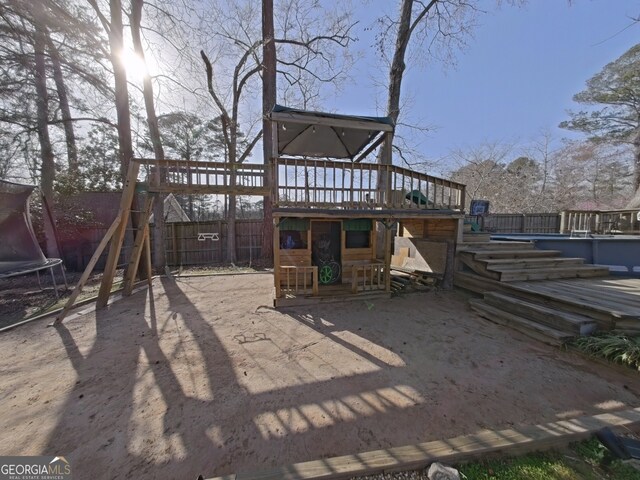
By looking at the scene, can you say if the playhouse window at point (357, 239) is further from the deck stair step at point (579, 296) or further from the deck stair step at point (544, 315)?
the deck stair step at point (544, 315)

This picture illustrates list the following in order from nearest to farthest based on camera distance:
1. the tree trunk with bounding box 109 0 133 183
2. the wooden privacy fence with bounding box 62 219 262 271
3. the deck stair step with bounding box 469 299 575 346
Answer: the deck stair step with bounding box 469 299 575 346, the tree trunk with bounding box 109 0 133 183, the wooden privacy fence with bounding box 62 219 262 271

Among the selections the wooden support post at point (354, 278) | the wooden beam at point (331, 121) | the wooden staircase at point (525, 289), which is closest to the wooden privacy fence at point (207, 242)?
the wooden support post at point (354, 278)

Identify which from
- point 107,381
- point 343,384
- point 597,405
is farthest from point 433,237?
point 107,381

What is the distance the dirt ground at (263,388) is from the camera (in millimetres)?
1900

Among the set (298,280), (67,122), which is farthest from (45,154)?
(298,280)

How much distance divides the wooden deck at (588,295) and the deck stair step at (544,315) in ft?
0.38

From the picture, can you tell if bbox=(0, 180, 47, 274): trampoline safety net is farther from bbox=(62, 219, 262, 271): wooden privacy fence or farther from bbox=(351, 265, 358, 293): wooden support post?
bbox=(351, 265, 358, 293): wooden support post

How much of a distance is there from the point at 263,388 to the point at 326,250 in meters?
3.74

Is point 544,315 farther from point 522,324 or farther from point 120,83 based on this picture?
point 120,83

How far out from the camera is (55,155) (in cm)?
1106

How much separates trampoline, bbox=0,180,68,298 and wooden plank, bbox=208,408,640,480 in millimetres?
7619

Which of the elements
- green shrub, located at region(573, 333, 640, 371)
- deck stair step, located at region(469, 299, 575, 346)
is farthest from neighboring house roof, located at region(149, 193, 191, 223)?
green shrub, located at region(573, 333, 640, 371)

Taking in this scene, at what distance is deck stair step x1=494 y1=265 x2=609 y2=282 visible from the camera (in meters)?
4.79

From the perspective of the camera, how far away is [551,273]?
196 inches
